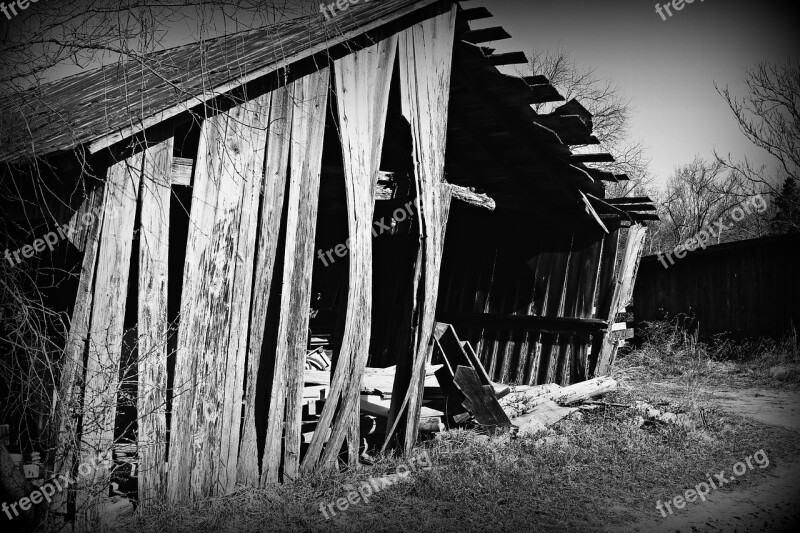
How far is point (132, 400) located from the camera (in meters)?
4.32

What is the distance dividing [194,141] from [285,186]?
0.94 metres

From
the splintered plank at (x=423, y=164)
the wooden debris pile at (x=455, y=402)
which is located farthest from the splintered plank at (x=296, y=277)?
the wooden debris pile at (x=455, y=402)

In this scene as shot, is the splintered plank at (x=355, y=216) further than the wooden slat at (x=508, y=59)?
No

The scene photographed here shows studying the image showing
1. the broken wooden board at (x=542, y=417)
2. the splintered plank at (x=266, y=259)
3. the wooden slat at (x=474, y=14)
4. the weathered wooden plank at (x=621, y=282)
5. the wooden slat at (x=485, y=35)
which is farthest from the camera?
the weathered wooden plank at (x=621, y=282)

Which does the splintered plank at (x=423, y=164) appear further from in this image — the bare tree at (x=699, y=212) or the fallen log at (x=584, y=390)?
the bare tree at (x=699, y=212)

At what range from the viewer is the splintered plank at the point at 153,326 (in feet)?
13.7

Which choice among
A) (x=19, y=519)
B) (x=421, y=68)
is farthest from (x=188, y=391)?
(x=421, y=68)

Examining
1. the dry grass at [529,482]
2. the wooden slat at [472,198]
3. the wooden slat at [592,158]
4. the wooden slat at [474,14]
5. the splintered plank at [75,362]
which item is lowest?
the dry grass at [529,482]

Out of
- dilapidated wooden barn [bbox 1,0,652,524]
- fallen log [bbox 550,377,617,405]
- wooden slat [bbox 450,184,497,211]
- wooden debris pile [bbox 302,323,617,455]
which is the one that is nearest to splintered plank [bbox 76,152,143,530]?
dilapidated wooden barn [bbox 1,0,652,524]

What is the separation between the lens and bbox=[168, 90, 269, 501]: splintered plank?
439cm

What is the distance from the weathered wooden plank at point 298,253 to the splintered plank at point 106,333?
1283 mm

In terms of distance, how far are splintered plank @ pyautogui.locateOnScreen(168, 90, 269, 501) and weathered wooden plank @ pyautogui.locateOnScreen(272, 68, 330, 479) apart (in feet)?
1.13

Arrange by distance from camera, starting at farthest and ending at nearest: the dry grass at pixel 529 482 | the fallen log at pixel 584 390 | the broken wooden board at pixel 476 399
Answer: the fallen log at pixel 584 390, the broken wooden board at pixel 476 399, the dry grass at pixel 529 482

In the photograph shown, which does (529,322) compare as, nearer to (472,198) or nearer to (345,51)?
(472,198)
